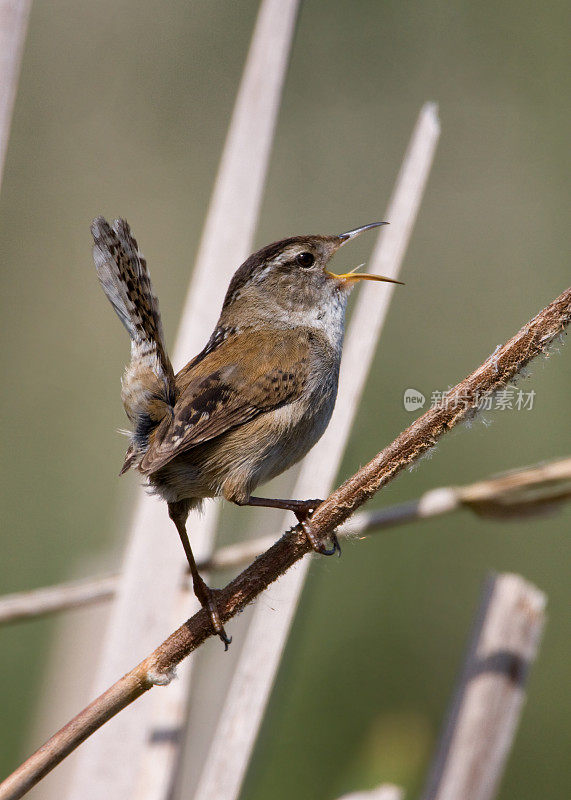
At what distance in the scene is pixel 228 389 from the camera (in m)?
1.98

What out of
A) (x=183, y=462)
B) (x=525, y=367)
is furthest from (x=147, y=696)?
(x=525, y=367)

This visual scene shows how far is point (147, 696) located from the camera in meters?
1.95

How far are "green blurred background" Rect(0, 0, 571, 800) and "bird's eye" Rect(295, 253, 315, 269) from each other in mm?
941

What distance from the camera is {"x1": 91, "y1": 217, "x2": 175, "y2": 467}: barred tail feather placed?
186cm

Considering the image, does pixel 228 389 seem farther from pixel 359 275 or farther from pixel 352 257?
pixel 352 257

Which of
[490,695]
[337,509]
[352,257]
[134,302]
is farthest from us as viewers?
[352,257]

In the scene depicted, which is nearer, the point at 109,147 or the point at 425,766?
the point at 425,766

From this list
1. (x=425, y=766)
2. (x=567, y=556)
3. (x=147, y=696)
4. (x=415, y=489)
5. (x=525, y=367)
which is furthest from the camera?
(x=567, y=556)

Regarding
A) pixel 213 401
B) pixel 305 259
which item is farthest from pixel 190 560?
pixel 305 259

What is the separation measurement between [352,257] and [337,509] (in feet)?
8.45

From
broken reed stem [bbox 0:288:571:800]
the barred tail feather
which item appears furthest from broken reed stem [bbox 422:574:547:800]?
the barred tail feather

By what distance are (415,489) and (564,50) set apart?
8.79 ft

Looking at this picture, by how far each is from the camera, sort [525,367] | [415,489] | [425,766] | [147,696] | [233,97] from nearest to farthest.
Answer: [525,367]
[147,696]
[425,766]
[415,489]
[233,97]

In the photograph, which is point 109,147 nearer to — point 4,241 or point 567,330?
point 4,241
